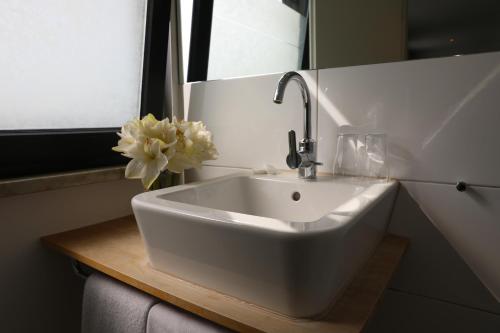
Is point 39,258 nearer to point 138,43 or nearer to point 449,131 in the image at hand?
point 138,43

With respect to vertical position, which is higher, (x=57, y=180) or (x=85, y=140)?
(x=85, y=140)

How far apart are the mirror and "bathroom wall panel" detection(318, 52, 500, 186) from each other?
0.03m

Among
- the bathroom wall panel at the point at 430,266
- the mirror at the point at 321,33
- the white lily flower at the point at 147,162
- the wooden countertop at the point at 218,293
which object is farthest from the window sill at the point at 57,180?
the bathroom wall panel at the point at 430,266

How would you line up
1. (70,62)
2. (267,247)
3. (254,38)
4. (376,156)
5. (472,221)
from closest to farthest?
(267,247), (472,221), (376,156), (70,62), (254,38)

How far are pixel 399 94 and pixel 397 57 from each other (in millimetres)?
91

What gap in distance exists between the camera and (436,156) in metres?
0.75

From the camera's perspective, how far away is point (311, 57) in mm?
921

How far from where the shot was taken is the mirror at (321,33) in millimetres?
730

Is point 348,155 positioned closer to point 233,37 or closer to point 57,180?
point 233,37

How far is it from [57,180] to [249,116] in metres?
0.58

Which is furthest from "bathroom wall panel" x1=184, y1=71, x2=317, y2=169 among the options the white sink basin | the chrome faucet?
the white sink basin

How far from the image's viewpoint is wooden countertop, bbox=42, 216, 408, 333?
1.55 feet

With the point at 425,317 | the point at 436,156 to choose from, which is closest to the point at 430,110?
the point at 436,156

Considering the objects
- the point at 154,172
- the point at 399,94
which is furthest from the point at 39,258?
the point at 399,94
